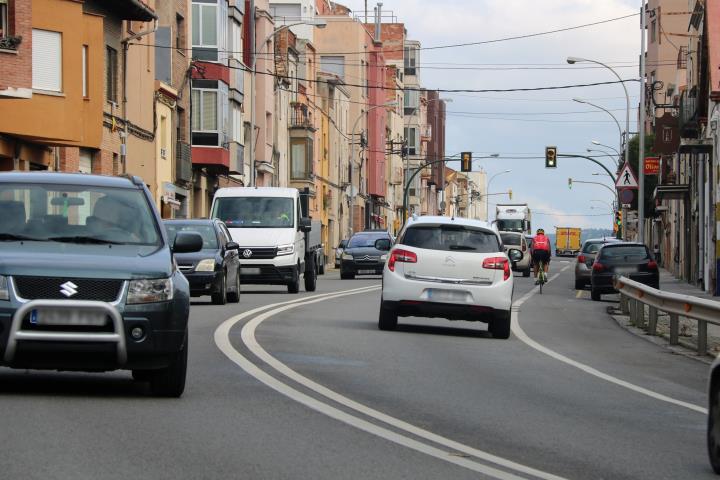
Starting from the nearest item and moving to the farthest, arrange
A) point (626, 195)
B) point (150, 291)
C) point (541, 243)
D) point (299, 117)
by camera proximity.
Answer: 1. point (150, 291)
2. point (541, 243)
3. point (626, 195)
4. point (299, 117)

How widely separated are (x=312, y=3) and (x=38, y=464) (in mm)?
94575

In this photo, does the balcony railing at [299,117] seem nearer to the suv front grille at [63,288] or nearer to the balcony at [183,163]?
the balcony at [183,163]

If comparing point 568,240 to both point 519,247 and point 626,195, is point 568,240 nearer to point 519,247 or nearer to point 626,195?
point 519,247

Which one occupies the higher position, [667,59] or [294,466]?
[667,59]

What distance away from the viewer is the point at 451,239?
21906 millimetres

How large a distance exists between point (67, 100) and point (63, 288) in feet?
97.9

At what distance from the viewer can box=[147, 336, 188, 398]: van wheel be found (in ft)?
39.2

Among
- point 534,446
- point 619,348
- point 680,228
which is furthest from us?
point 680,228

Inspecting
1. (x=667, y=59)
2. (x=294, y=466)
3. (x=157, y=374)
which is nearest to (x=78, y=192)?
(x=157, y=374)

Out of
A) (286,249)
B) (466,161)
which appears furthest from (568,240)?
(286,249)

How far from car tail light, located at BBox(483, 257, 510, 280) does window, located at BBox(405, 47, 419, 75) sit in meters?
132

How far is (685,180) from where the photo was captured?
71.6 meters

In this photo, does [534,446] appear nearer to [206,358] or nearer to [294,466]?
[294,466]

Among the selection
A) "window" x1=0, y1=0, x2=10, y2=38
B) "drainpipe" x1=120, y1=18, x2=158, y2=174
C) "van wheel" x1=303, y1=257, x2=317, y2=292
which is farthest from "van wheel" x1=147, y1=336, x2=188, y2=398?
"drainpipe" x1=120, y1=18, x2=158, y2=174
